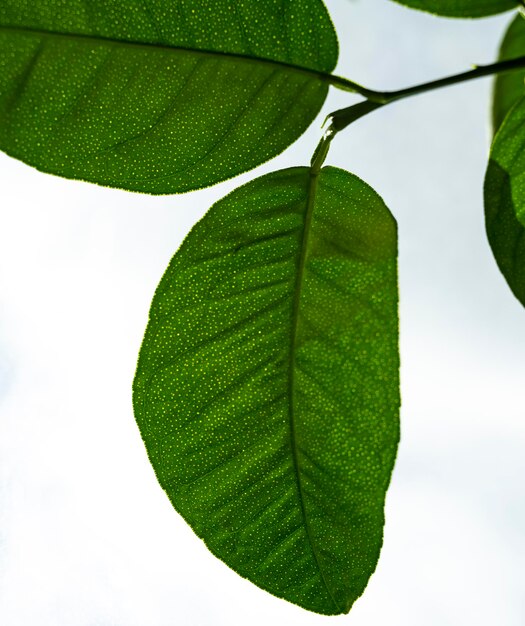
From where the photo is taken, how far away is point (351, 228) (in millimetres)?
714

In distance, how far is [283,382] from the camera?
763mm

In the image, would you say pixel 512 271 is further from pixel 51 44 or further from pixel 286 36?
pixel 51 44

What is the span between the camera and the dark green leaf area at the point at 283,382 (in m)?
0.72

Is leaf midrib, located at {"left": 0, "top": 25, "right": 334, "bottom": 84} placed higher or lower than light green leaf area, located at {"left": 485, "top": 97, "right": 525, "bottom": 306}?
→ higher

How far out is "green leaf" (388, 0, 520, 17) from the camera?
0.63 m

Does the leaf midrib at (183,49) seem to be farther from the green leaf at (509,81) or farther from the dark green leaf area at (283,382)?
the green leaf at (509,81)

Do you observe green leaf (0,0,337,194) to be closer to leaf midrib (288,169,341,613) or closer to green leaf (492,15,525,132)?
leaf midrib (288,169,341,613)

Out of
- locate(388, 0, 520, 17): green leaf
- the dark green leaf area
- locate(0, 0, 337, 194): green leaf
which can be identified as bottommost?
the dark green leaf area

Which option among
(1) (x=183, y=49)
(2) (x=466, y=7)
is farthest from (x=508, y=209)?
(1) (x=183, y=49)

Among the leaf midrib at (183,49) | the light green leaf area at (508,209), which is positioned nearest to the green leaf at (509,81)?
the light green leaf area at (508,209)

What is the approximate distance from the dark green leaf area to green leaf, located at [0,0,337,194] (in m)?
0.07

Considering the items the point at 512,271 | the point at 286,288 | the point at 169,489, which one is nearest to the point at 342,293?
the point at 286,288

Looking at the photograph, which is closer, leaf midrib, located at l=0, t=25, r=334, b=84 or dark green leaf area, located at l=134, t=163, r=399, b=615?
leaf midrib, located at l=0, t=25, r=334, b=84

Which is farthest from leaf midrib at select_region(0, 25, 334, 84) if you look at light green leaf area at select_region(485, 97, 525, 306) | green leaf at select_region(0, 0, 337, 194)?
light green leaf area at select_region(485, 97, 525, 306)
